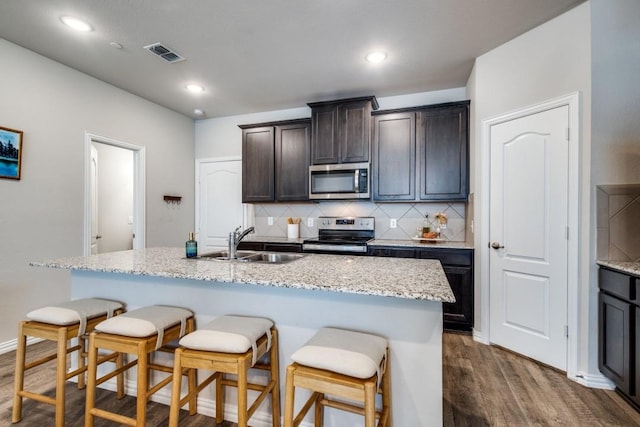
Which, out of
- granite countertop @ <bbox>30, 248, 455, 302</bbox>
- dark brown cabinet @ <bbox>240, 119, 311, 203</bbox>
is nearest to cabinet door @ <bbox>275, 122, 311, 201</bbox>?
dark brown cabinet @ <bbox>240, 119, 311, 203</bbox>

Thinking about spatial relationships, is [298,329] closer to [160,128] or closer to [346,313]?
[346,313]

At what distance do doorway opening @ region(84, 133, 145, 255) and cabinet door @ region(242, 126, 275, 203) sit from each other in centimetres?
128

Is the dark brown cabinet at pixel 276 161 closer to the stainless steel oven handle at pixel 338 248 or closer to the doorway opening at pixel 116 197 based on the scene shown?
the stainless steel oven handle at pixel 338 248

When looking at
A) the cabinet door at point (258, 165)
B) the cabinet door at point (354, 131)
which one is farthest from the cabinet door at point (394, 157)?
the cabinet door at point (258, 165)

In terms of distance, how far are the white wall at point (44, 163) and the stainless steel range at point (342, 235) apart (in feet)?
8.10

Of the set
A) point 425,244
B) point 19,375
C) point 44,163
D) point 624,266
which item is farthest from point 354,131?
point 19,375

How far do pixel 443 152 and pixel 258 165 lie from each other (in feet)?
7.60

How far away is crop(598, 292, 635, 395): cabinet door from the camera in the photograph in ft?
6.16

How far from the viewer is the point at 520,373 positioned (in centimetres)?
236

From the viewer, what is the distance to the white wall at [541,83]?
2.21 m

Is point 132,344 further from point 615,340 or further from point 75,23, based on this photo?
point 615,340

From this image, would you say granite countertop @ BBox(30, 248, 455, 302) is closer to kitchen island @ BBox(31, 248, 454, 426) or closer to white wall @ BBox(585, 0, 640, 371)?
kitchen island @ BBox(31, 248, 454, 426)

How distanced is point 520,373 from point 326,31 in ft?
10.1

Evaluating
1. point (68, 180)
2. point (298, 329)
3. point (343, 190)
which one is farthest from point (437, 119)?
point (68, 180)
